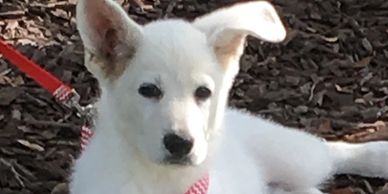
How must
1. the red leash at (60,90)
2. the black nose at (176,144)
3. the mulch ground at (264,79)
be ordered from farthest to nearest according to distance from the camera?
the mulch ground at (264,79) < the red leash at (60,90) < the black nose at (176,144)

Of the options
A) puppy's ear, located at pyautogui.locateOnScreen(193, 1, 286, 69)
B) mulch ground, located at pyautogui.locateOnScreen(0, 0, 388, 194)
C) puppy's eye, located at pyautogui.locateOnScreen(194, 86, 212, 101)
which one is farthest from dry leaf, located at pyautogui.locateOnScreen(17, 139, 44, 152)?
puppy's eye, located at pyautogui.locateOnScreen(194, 86, 212, 101)

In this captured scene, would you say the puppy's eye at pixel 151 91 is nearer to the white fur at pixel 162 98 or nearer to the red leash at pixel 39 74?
the white fur at pixel 162 98

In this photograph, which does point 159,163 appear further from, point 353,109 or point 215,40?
point 353,109

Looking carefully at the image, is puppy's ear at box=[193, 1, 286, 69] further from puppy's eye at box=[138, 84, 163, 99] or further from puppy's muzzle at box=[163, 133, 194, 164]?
puppy's muzzle at box=[163, 133, 194, 164]

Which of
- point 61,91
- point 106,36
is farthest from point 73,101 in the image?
point 106,36

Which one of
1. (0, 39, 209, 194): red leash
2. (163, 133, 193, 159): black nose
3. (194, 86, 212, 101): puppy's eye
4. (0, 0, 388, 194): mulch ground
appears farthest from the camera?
(0, 0, 388, 194): mulch ground

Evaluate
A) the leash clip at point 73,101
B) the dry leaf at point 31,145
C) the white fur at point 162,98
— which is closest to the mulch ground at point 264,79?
the dry leaf at point 31,145

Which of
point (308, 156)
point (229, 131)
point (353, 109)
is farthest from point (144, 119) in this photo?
point (353, 109)
